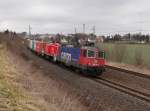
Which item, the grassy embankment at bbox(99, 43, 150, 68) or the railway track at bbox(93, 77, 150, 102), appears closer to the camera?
the railway track at bbox(93, 77, 150, 102)

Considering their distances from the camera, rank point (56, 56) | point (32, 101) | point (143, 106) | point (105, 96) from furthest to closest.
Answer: point (56, 56)
point (105, 96)
point (143, 106)
point (32, 101)

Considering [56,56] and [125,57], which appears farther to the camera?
[125,57]

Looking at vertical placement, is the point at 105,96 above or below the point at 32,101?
below

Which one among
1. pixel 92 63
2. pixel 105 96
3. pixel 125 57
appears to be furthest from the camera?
pixel 125 57

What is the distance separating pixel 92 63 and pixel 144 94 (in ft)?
28.7

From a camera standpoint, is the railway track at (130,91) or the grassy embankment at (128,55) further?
the grassy embankment at (128,55)

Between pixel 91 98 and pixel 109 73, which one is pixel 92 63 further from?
pixel 91 98

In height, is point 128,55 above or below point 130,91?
above

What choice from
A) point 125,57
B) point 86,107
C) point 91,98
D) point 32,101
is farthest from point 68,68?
point 32,101

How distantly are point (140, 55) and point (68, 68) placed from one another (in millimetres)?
10588

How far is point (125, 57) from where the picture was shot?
43.5 meters

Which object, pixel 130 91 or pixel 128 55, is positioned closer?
pixel 130 91

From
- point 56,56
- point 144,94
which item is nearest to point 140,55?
point 56,56

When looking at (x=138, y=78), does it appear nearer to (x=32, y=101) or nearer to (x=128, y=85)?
(x=128, y=85)
